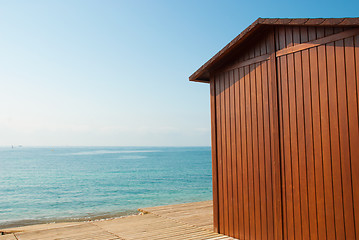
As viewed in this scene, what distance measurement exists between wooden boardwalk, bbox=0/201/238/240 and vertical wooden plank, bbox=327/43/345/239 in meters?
2.27

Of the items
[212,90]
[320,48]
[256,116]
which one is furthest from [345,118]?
[212,90]

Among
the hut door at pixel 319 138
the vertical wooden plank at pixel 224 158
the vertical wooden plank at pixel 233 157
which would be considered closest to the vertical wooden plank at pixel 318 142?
the hut door at pixel 319 138

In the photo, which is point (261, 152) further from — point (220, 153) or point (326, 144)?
point (326, 144)

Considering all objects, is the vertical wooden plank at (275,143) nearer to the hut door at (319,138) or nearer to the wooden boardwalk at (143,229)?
the hut door at (319,138)

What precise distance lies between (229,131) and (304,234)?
2.16 meters

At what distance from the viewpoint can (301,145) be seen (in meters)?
4.55

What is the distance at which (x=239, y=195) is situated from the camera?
5.59 metres

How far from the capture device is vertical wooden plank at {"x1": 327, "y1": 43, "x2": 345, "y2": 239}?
13.2 ft

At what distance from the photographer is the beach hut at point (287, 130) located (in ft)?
13.1

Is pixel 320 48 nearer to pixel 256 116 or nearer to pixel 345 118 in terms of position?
pixel 345 118

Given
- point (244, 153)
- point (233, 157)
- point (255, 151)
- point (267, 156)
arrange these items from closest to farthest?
point (267, 156)
point (255, 151)
point (244, 153)
point (233, 157)

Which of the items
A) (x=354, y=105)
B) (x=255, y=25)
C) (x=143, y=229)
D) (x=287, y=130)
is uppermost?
(x=255, y=25)

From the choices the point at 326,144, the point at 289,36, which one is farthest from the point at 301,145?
the point at 289,36

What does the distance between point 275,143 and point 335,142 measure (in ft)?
3.23
